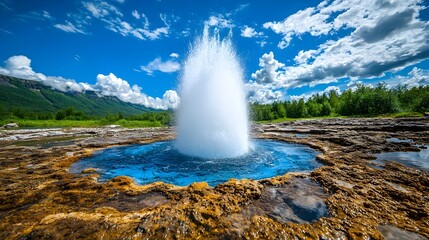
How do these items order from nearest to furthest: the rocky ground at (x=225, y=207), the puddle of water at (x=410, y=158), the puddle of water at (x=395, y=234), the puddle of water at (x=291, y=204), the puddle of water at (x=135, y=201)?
1. the puddle of water at (x=395, y=234)
2. the rocky ground at (x=225, y=207)
3. the puddle of water at (x=291, y=204)
4. the puddle of water at (x=135, y=201)
5. the puddle of water at (x=410, y=158)

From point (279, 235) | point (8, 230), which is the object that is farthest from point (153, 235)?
point (8, 230)

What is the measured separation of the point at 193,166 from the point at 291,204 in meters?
7.82

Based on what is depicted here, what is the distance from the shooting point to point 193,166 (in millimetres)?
13461

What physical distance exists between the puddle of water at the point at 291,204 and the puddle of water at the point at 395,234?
1.39 m

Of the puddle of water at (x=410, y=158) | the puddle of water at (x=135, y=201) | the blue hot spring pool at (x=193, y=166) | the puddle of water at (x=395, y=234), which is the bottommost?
the blue hot spring pool at (x=193, y=166)

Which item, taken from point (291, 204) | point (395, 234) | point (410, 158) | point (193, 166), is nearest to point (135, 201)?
point (291, 204)

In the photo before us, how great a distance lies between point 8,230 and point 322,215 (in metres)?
8.96

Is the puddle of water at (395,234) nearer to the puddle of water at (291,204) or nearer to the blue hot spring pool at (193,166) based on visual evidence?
the puddle of water at (291,204)

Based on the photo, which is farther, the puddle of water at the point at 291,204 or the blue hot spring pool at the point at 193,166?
the blue hot spring pool at the point at 193,166

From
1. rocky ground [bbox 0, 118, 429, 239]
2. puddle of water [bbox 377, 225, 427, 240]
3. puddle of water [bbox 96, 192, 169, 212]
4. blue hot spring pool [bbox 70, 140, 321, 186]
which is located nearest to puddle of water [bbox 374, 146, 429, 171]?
rocky ground [bbox 0, 118, 429, 239]

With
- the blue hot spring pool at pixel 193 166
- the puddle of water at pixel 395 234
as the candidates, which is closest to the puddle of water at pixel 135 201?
the blue hot spring pool at pixel 193 166

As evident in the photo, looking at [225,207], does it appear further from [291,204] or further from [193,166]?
[193,166]

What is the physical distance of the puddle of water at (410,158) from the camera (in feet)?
36.8

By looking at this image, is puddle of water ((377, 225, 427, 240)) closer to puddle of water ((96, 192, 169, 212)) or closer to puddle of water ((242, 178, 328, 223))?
puddle of water ((242, 178, 328, 223))
